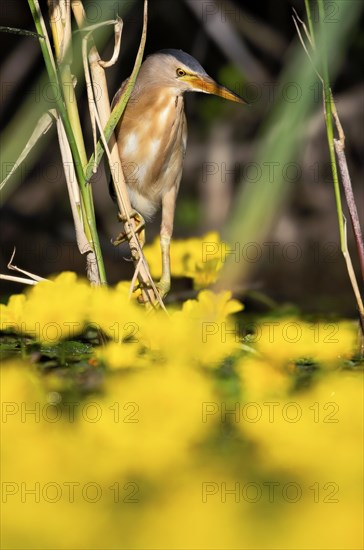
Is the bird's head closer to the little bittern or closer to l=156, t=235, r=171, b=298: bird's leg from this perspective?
the little bittern

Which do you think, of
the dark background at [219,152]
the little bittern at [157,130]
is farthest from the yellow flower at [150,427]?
the dark background at [219,152]

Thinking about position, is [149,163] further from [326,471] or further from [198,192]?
[198,192]

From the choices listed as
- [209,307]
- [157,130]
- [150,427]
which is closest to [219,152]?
[157,130]

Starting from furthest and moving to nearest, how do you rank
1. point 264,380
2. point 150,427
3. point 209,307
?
point 209,307 → point 264,380 → point 150,427

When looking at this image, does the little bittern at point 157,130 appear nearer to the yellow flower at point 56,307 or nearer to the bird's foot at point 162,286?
the bird's foot at point 162,286

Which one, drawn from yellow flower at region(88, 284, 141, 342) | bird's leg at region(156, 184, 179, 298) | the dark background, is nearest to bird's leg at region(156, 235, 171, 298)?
bird's leg at region(156, 184, 179, 298)

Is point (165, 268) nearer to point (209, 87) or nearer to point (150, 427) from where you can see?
point (209, 87)
